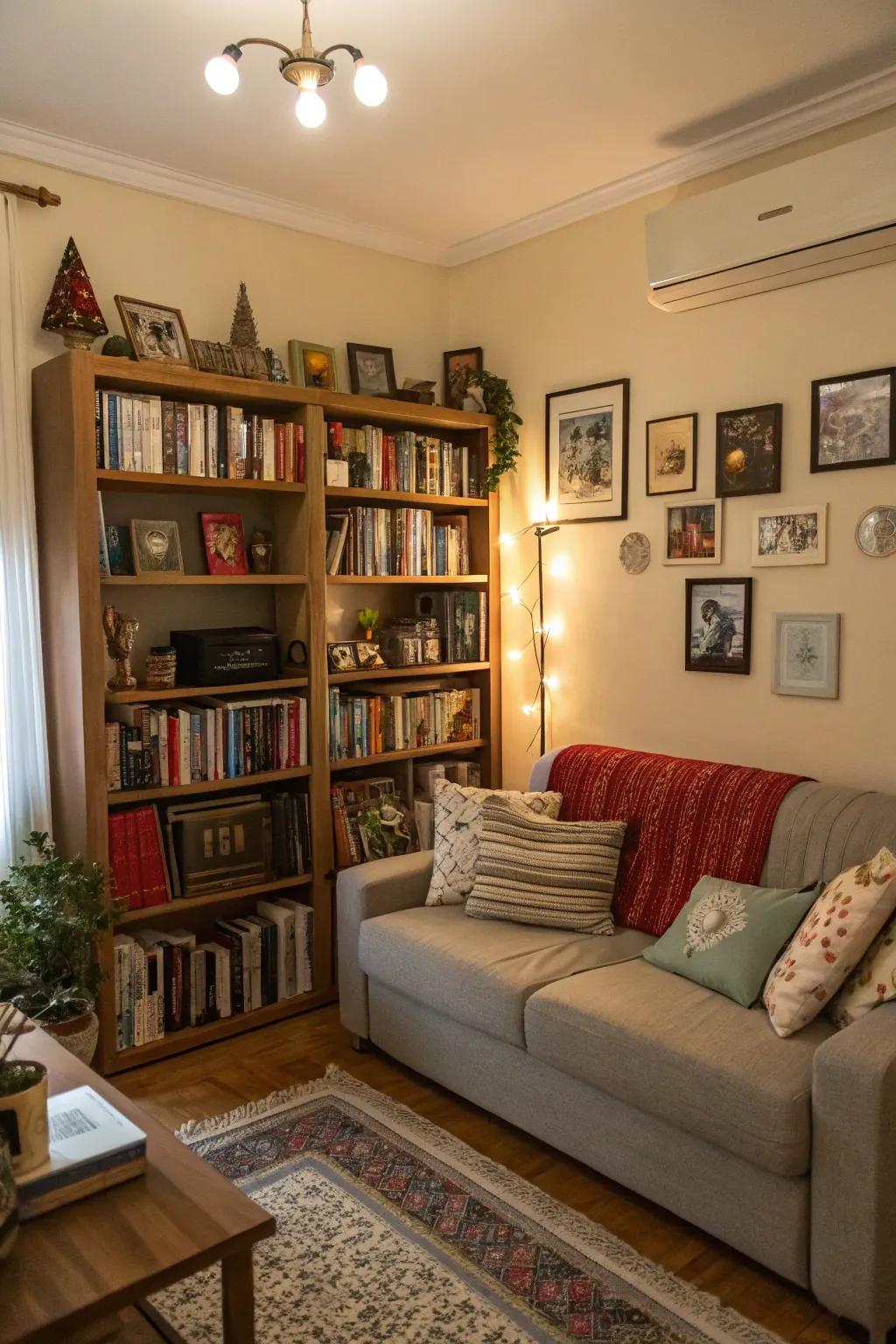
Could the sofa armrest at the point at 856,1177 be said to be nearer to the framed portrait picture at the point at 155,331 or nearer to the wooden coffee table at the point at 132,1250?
the wooden coffee table at the point at 132,1250

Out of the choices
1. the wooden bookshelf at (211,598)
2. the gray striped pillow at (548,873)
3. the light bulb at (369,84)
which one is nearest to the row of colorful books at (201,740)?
the wooden bookshelf at (211,598)

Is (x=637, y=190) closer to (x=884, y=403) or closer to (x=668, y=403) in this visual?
(x=668, y=403)

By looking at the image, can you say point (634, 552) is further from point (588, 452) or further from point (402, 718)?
point (402, 718)

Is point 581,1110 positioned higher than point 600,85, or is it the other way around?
point 600,85

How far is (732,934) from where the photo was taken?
242 centimetres

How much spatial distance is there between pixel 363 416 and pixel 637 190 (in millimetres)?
1182

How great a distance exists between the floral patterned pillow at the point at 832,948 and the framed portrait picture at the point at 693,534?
1265 mm

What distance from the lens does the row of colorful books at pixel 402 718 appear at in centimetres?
353

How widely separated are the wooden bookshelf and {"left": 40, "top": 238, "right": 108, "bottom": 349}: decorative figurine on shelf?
0.40 ft

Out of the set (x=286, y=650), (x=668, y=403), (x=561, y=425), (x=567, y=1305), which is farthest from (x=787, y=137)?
(x=567, y=1305)

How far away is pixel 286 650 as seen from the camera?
3.50 m

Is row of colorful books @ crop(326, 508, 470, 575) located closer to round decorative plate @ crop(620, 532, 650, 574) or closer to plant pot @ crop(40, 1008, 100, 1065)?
round decorative plate @ crop(620, 532, 650, 574)

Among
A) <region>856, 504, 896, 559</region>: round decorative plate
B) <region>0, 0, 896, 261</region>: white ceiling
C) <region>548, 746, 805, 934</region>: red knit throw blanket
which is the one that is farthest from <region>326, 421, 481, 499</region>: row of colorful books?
<region>856, 504, 896, 559</region>: round decorative plate

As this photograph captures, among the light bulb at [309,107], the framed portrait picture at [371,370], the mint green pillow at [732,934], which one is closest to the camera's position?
the light bulb at [309,107]
